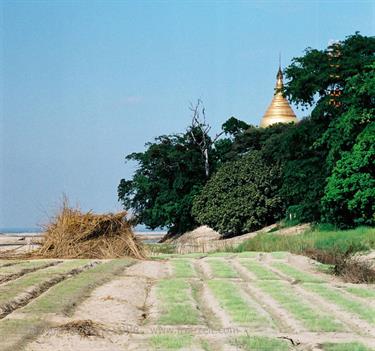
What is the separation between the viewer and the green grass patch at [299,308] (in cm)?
851

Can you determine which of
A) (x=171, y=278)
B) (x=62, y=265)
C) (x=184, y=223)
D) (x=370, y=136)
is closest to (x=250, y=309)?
(x=171, y=278)

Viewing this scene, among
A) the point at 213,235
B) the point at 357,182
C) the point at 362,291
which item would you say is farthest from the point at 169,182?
the point at 362,291

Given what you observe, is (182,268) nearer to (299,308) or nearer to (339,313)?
(299,308)

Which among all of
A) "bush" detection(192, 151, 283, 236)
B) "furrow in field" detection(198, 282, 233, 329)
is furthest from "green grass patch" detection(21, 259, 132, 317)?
"bush" detection(192, 151, 283, 236)

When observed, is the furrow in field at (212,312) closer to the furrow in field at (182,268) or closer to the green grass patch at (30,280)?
the furrow in field at (182,268)

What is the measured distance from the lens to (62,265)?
565 inches

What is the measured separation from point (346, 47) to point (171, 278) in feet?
84.1

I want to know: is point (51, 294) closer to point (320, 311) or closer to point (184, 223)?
point (320, 311)

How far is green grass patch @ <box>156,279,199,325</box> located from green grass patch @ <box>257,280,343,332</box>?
3.91ft

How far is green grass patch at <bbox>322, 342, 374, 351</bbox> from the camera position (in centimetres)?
746

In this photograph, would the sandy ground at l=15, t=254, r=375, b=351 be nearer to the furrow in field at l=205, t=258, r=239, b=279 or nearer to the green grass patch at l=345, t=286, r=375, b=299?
the green grass patch at l=345, t=286, r=375, b=299

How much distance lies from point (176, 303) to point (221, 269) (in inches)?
176

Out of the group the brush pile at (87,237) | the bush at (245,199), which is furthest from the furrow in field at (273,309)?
the bush at (245,199)

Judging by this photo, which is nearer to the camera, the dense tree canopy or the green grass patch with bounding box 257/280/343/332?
the green grass patch with bounding box 257/280/343/332
